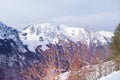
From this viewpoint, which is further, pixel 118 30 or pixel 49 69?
pixel 118 30

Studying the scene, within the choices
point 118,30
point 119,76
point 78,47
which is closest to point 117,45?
point 118,30

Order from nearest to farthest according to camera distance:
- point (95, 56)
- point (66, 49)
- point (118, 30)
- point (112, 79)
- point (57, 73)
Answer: point (112, 79)
point (66, 49)
point (57, 73)
point (95, 56)
point (118, 30)

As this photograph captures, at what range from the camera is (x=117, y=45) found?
60.2m

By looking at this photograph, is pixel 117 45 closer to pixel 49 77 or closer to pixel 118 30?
pixel 118 30

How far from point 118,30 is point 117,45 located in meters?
3.46

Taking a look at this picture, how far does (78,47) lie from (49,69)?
318 centimetres

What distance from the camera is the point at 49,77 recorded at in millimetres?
28328

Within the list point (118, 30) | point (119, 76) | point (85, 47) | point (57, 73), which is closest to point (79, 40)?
point (85, 47)

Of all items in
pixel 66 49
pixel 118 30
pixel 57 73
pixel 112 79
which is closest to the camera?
pixel 112 79

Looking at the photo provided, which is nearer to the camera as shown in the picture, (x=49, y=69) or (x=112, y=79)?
(x=112, y=79)

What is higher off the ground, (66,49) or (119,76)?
(66,49)

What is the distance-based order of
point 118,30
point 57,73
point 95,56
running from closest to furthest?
point 57,73 < point 95,56 < point 118,30

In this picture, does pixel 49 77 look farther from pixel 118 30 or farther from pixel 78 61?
pixel 118 30

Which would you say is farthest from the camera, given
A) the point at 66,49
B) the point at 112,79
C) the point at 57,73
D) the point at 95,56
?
the point at 95,56
